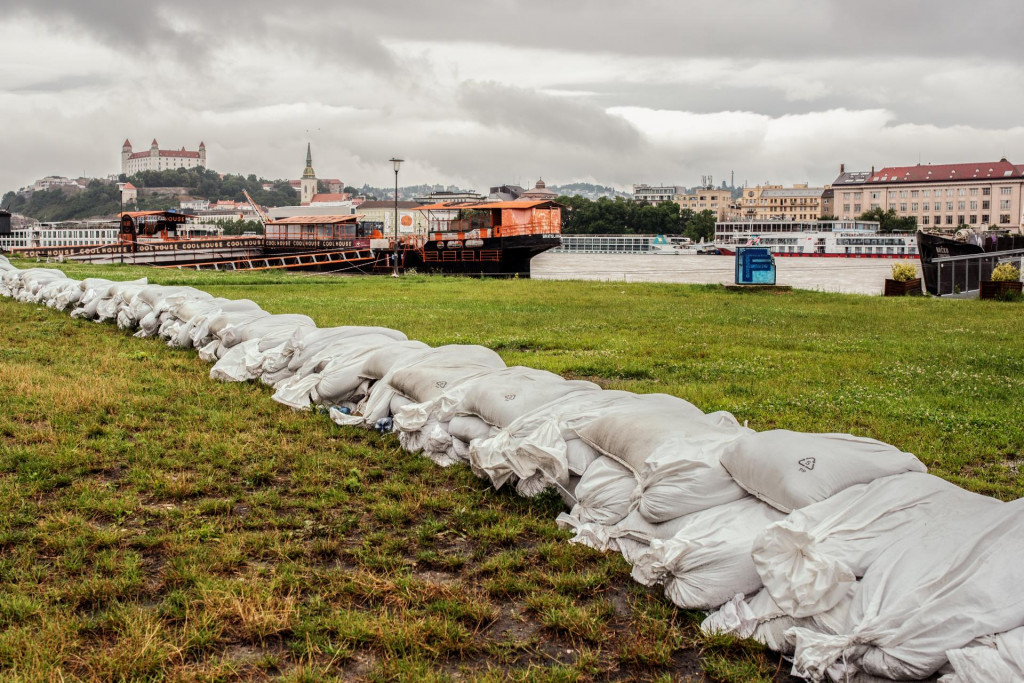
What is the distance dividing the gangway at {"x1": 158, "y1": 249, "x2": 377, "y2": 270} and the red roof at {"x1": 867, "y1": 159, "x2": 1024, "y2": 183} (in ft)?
405

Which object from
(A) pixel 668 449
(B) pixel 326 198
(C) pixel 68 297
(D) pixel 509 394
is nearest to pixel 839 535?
(A) pixel 668 449

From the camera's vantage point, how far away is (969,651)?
2.31 metres

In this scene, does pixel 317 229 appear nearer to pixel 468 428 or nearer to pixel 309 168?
pixel 468 428

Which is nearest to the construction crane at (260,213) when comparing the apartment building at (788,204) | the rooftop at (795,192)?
the apartment building at (788,204)

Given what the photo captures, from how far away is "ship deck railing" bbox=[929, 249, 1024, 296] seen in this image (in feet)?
66.1

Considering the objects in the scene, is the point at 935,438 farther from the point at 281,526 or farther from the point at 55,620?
the point at 55,620

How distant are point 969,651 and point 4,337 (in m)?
10.3

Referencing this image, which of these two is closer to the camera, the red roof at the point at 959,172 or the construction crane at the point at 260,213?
the construction crane at the point at 260,213

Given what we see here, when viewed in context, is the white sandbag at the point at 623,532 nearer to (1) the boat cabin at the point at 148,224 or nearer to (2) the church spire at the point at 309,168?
(1) the boat cabin at the point at 148,224

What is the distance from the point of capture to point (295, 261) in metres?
38.8

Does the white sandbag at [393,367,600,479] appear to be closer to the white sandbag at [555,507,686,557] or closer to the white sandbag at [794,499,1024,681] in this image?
the white sandbag at [555,507,686,557]

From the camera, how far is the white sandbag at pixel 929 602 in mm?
2383

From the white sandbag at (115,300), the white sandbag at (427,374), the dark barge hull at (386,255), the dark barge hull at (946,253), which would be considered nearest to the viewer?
the white sandbag at (427,374)

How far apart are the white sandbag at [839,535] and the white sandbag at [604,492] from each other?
2.93 ft
